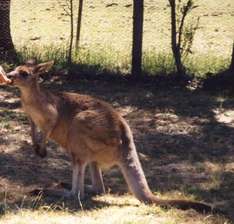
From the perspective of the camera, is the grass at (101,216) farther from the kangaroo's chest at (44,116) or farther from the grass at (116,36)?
the grass at (116,36)

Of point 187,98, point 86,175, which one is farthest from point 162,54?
point 86,175

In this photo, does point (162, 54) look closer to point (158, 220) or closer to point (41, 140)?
point (41, 140)

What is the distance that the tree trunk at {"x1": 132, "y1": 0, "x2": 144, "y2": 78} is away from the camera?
31.3ft

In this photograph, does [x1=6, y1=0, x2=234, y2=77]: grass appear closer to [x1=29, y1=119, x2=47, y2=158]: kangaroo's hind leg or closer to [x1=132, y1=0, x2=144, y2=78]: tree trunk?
[x1=132, y1=0, x2=144, y2=78]: tree trunk

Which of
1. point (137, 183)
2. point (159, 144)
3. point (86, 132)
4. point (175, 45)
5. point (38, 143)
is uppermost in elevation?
point (175, 45)

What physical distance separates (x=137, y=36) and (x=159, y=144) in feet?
9.60

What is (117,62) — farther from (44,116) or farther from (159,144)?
(44,116)

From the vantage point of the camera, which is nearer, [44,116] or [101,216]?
[101,216]

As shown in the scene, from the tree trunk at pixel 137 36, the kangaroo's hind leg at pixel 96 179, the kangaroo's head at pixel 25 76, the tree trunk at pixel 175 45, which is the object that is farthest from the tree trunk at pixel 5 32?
the kangaroo's hind leg at pixel 96 179

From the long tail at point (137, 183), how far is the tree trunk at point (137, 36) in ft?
15.0

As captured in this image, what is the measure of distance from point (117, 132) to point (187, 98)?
13.7ft

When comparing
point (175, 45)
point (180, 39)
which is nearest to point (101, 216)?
point (175, 45)

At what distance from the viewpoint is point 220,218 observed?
4.84 metres

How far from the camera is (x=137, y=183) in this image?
5.03 meters
